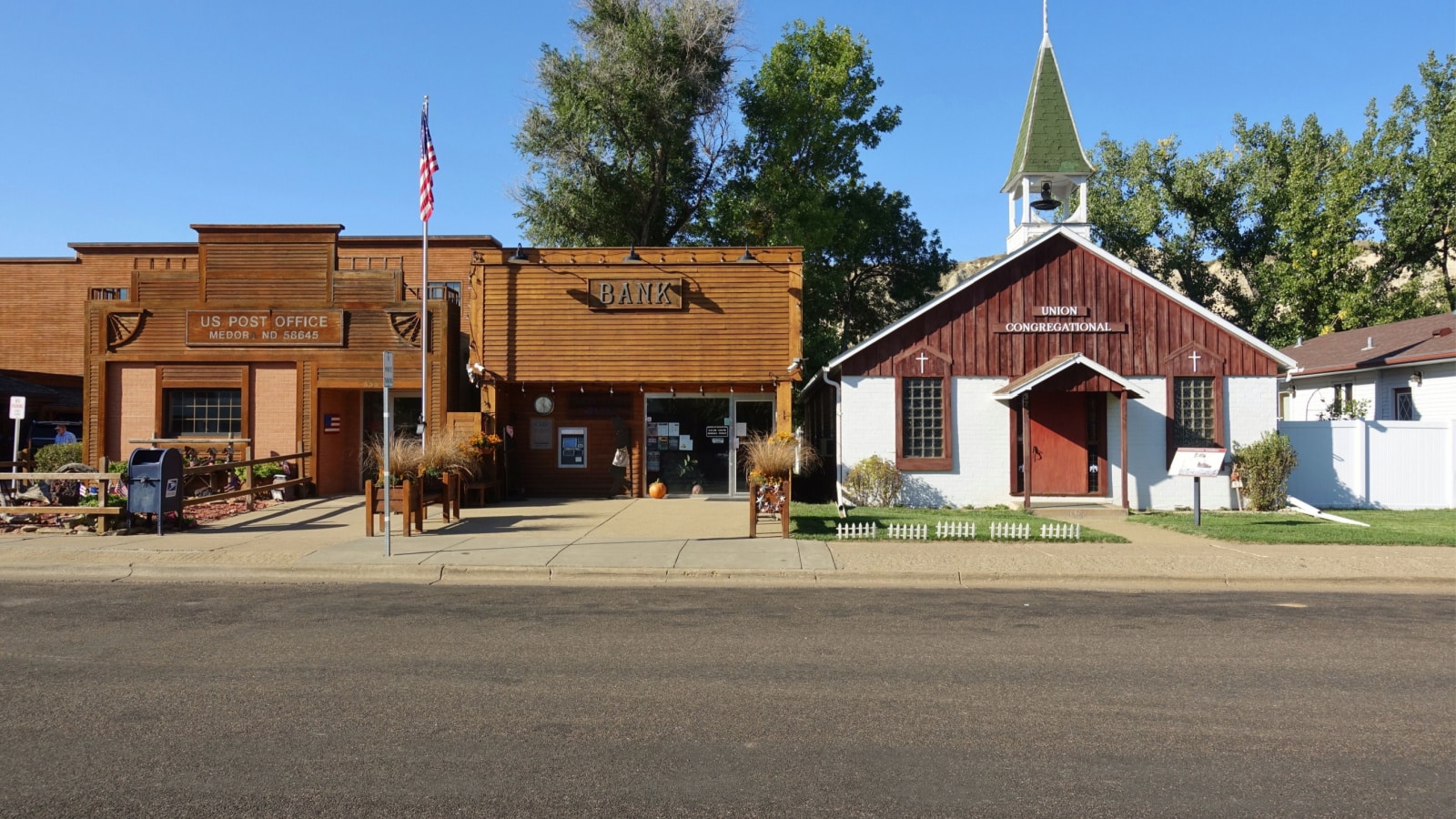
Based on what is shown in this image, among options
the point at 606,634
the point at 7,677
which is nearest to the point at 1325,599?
the point at 606,634

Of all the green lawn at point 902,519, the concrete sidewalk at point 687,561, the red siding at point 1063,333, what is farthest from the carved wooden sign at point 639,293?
the concrete sidewalk at point 687,561

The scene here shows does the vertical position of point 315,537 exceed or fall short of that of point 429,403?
it falls short

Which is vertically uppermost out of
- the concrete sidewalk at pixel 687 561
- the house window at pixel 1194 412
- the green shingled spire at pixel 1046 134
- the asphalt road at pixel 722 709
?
the green shingled spire at pixel 1046 134

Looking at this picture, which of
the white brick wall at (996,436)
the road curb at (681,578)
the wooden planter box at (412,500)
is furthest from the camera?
the white brick wall at (996,436)

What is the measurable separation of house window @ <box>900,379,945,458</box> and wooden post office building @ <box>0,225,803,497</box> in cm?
279

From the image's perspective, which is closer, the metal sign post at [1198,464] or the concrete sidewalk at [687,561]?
the concrete sidewalk at [687,561]

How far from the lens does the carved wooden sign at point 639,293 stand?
817 inches

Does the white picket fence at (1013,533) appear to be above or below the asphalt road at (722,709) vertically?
above

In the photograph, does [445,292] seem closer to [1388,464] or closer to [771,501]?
[771,501]

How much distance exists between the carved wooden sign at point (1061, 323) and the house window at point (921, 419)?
205 centimetres

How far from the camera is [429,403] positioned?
20859 millimetres

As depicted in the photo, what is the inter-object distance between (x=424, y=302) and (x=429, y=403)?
98.2 inches

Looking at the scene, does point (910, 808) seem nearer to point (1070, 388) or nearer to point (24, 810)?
point (24, 810)

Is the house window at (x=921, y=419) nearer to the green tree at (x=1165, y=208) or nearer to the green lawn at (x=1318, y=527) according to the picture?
the green lawn at (x=1318, y=527)
